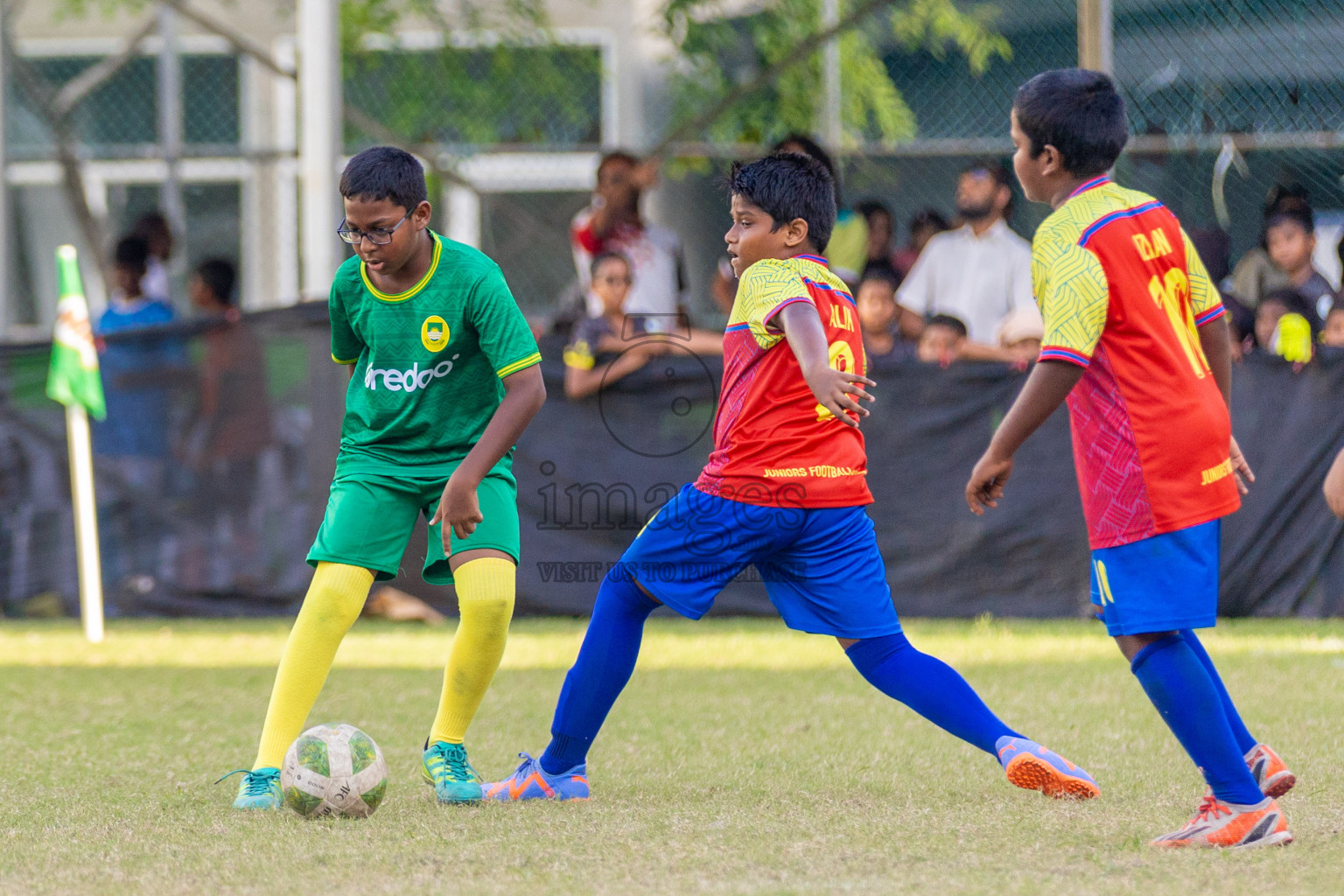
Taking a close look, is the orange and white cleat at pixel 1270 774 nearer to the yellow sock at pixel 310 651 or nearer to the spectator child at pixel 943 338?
the yellow sock at pixel 310 651

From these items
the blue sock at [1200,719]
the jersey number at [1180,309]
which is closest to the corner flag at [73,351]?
the jersey number at [1180,309]

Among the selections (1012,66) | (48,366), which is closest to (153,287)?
(48,366)

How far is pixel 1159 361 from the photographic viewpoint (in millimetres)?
3625

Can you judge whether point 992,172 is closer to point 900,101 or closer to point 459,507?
point 900,101

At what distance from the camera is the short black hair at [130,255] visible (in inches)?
389

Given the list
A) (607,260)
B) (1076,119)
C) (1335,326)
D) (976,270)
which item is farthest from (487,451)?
(1335,326)

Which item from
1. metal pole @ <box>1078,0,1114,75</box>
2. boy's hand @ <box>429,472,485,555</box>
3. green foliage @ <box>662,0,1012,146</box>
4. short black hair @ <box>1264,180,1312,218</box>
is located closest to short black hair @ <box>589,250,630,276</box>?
metal pole @ <box>1078,0,1114,75</box>

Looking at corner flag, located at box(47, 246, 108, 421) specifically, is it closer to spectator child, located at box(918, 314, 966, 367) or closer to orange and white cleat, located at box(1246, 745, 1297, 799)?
spectator child, located at box(918, 314, 966, 367)

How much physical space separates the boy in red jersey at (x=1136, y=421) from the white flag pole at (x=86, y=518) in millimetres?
5586

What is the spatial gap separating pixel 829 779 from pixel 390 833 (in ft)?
4.35

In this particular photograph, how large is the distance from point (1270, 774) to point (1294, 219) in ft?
18.6

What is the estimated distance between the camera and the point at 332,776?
13.0 ft

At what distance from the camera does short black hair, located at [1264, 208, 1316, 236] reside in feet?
28.7

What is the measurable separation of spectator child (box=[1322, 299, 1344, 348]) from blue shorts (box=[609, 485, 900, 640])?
16.5 feet
